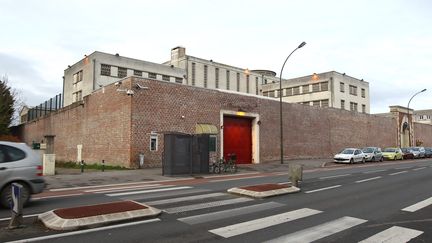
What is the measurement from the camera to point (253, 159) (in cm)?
3269

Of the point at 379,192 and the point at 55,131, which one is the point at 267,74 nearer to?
the point at 55,131

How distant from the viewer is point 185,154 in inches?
825

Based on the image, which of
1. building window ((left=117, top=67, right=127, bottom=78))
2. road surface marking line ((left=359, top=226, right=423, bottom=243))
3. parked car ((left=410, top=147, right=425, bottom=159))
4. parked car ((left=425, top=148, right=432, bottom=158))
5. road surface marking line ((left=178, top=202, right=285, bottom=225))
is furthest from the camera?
building window ((left=117, top=67, right=127, bottom=78))

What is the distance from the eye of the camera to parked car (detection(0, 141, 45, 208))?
390 inches

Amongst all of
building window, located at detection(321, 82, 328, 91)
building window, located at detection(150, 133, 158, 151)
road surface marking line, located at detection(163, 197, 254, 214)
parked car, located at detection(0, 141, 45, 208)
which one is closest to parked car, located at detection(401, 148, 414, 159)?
building window, located at detection(321, 82, 328, 91)

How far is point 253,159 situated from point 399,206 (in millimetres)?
22608

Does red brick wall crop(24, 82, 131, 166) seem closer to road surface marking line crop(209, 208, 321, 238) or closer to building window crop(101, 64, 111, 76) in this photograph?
building window crop(101, 64, 111, 76)

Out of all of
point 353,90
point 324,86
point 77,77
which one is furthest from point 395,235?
point 353,90

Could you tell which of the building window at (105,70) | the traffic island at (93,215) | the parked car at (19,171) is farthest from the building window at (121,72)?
the traffic island at (93,215)

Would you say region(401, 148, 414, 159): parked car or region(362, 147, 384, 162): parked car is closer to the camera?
region(362, 147, 384, 162): parked car

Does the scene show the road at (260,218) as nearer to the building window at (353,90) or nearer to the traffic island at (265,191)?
the traffic island at (265,191)

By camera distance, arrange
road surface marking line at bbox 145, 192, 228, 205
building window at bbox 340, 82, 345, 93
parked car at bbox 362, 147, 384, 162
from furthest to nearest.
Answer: building window at bbox 340, 82, 345, 93 → parked car at bbox 362, 147, 384, 162 → road surface marking line at bbox 145, 192, 228, 205

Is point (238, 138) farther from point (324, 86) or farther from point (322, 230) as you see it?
point (324, 86)

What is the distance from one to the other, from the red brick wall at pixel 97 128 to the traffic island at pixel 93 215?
16.2m
